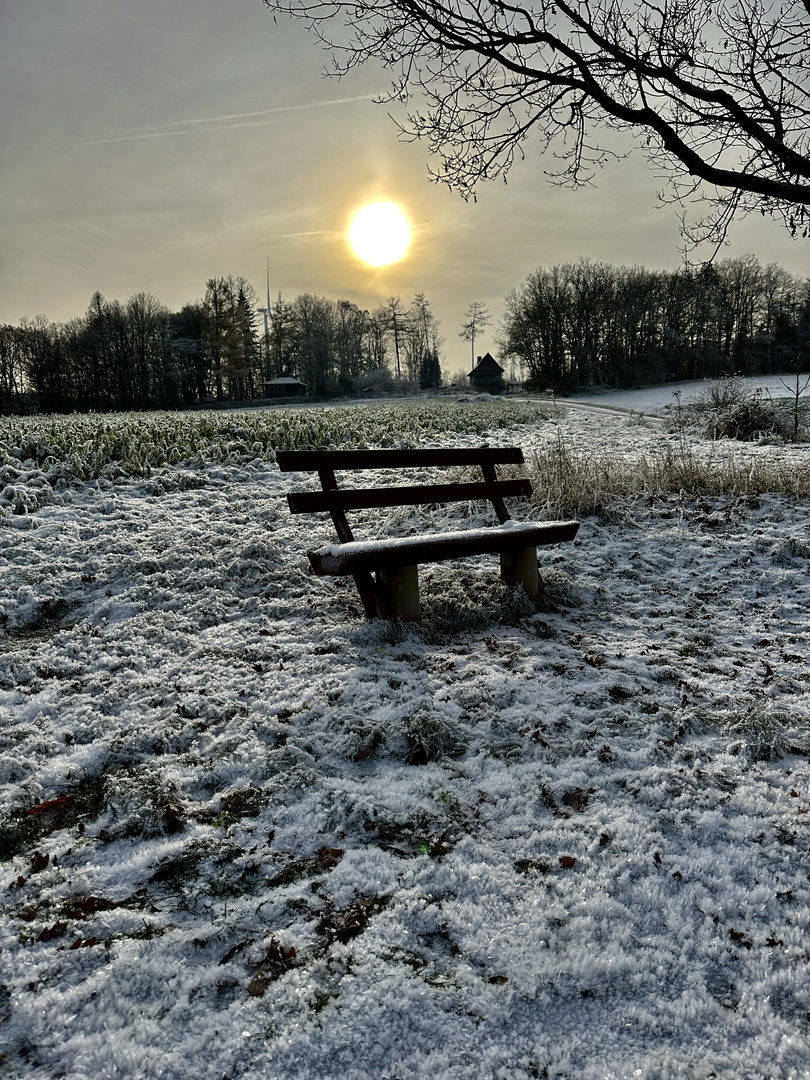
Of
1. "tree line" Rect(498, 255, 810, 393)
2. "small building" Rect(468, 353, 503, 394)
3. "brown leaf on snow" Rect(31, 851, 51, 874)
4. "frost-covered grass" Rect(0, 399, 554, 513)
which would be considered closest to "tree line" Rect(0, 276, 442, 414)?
"small building" Rect(468, 353, 503, 394)

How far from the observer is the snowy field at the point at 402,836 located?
1380mm

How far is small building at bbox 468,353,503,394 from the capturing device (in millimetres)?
50594

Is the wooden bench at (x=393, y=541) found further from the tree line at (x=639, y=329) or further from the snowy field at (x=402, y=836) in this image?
the tree line at (x=639, y=329)

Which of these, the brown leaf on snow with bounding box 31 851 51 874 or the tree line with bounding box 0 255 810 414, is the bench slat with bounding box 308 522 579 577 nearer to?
the brown leaf on snow with bounding box 31 851 51 874

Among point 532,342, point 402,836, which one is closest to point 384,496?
point 402,836

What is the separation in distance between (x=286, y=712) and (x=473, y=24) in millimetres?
4915

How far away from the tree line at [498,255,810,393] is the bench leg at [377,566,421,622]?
39354 millimetres

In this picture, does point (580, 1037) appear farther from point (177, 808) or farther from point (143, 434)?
point (143, 434)

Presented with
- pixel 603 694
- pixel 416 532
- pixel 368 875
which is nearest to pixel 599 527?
pixel 416 532

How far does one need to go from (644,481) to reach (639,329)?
39.9m

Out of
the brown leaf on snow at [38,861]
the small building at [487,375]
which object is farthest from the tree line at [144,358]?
the brown leaf on snow at [38,861]

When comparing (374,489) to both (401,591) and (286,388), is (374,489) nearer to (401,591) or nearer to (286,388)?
(401,591)

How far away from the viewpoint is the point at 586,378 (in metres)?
41.9

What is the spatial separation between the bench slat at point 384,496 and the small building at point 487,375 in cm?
4779
